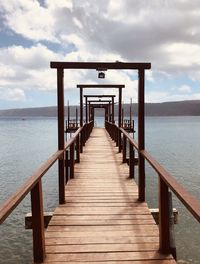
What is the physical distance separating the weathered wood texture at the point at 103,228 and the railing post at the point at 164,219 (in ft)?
0.40

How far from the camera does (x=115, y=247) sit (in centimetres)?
439

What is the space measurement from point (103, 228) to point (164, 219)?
1.12 m

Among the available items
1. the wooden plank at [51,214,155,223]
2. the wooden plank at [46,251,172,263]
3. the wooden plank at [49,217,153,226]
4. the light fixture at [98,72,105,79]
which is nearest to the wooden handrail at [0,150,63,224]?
the wooden plank at [46,251,172,263]

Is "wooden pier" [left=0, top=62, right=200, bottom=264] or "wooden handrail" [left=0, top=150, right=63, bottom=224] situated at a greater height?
"wooden handrail" [left=0, top=150, right=63, bottom=224]

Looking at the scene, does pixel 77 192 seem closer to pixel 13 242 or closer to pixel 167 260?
pixel 167 260

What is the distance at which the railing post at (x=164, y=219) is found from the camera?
4.24m

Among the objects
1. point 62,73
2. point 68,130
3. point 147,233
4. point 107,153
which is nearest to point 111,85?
point 107,153

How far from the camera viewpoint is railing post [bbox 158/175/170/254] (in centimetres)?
424

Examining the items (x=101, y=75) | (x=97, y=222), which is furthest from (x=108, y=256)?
(x=101, y=75)

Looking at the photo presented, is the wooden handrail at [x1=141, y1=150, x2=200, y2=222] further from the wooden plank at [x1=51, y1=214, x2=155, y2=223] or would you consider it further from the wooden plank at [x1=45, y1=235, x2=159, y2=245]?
the wooden plank at [x1=51, y1=214, x2=155, y2=223]

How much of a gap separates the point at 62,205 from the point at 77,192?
93cm

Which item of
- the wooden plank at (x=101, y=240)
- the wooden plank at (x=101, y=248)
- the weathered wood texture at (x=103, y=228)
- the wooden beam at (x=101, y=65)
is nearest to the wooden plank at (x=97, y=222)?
the weathered wood texture at (x=103, y=228)

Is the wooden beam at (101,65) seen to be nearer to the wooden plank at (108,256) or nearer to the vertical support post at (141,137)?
the vertical support post at (141,137)

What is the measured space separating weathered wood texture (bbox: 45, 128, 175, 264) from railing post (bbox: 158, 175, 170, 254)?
12cm
